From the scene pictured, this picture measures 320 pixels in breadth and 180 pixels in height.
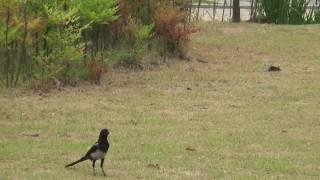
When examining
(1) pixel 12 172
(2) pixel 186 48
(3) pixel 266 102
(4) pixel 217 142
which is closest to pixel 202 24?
(2) pixel 186 48

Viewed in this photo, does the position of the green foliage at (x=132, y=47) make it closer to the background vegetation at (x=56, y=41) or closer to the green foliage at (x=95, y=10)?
the background vegetation at (x=56, y=41)

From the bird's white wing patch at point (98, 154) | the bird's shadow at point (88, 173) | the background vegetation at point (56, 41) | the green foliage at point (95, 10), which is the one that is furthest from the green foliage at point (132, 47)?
the bird's white wing patch at point (98, 154)

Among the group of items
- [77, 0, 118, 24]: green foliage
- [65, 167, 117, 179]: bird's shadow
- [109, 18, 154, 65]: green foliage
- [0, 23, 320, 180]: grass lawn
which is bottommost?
[0, 23, 320, 180]: grass lawn

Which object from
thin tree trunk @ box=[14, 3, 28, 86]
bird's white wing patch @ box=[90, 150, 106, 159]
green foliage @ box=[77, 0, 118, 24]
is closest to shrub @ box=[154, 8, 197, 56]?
green foliage @ box=[77, 0, 118, 24]

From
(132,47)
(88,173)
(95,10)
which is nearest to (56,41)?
(95,10)

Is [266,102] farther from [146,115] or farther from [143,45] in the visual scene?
[143,45]

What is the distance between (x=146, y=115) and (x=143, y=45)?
4664mm

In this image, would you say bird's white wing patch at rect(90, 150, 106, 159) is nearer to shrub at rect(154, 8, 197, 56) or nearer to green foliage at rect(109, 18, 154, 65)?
green foliage at rect(109, 18, 154, 65)

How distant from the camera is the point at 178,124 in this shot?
8.77 m

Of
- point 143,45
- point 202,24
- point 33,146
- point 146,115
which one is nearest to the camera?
point 33,146

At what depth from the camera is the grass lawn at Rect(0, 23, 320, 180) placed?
22.2 ft

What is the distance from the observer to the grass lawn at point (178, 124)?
6754mm

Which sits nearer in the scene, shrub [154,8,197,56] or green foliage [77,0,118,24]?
green foliage [77,0,118,24]

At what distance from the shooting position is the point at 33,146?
746 cm
